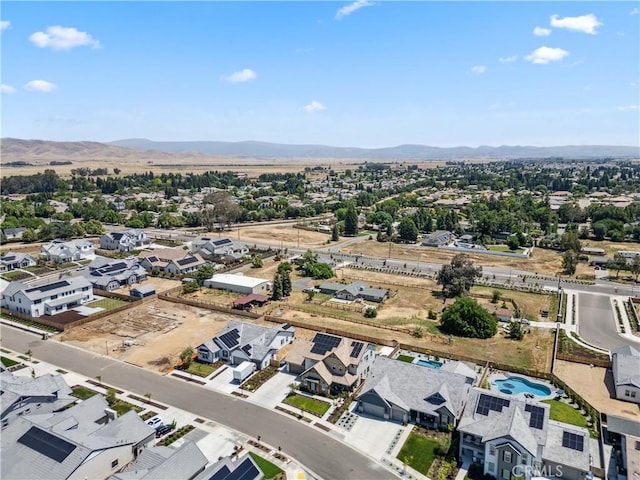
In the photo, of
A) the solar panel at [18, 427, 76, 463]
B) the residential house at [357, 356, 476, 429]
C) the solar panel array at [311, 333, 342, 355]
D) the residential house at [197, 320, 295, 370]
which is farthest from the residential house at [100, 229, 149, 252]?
the residential house at [357, 356, 476, 429]

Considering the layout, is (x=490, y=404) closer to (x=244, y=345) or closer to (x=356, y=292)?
(x=244, y=345)

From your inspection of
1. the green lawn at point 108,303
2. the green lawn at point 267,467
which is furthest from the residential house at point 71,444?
the green lawn at point 108,303

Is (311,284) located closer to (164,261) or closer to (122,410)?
(164,261)

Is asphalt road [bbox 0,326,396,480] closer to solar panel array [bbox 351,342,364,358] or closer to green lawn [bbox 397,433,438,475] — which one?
green lawn [bbox 397,433,438,475]

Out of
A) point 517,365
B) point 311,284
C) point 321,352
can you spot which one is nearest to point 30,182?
point 311,284

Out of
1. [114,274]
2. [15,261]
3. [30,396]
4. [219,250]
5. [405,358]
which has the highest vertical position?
[30,396]

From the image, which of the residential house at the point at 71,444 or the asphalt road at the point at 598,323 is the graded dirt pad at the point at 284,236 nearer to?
the asphalt road at the point at 598,323

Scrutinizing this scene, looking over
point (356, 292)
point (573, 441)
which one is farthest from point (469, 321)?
point (573, 441)
